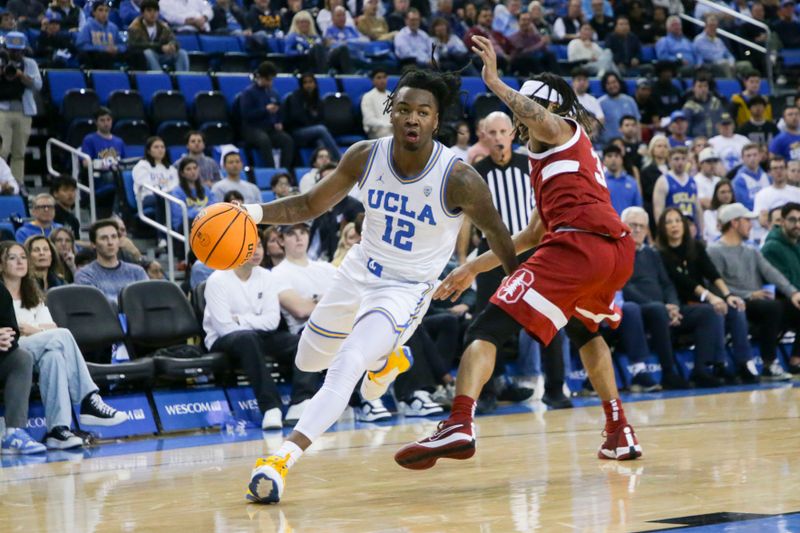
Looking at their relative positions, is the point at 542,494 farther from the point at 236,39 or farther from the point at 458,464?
the point at 236,39

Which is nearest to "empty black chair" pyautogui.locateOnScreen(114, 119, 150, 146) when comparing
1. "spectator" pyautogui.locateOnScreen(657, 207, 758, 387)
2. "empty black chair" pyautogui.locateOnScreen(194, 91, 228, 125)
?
"empty black chair" pyautogui.locateOnScreen(194, 91, 228, 125)

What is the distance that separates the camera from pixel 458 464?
239 inches

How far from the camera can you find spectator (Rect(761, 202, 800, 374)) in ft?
38.5

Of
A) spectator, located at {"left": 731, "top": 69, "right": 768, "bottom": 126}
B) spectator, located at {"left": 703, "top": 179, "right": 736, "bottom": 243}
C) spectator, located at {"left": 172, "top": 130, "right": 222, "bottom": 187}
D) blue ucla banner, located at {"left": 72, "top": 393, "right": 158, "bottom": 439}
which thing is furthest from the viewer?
spectator, located at {"left": 731, "top": 69, "right": 768, "bottom": 126}

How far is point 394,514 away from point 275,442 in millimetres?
3214

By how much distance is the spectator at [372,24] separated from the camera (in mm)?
16516

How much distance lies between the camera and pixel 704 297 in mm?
11172

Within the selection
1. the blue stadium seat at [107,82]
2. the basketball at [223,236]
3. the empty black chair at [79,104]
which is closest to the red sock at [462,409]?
the basketball at [223,236]

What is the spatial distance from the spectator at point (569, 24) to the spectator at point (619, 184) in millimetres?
6118

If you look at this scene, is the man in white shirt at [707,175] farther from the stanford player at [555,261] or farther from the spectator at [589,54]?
the stanford player at [555,261]

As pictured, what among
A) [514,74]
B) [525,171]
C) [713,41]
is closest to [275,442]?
[525,171]

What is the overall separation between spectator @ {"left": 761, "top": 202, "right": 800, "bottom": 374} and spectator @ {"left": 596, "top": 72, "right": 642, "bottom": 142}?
419 cm

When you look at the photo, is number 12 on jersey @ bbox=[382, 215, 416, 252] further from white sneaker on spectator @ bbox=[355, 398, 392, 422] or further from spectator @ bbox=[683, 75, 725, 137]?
spectator @ bbox=[683, 75, 725, 137]

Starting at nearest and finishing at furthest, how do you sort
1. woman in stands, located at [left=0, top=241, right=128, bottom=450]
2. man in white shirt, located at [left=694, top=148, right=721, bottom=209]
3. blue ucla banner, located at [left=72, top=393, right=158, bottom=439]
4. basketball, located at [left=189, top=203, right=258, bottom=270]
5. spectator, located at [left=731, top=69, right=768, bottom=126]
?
basketball, located at [left=189, top=203, right=258, bottom=270] < woman in stands, located at [left=0, top=241, right=128, bottom=450] < blue ucla banner, located at [left=72, top=393, right=158, bottom=439] < man in white shirt, located at [left=694, top=148, right=721, bottom=209] < spectator, located at [left=731, top=69, right=768, bottom=126]
